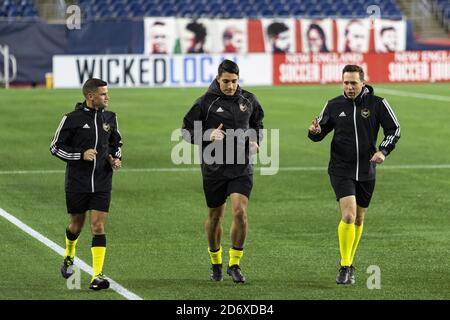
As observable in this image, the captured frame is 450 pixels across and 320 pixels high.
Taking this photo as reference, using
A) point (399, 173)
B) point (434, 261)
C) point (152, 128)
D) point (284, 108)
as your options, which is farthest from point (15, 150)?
point (434, 261)

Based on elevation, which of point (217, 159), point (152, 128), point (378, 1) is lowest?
point (217, 159)

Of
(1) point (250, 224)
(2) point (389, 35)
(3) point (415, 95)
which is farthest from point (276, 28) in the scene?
(1) point (250, 224)

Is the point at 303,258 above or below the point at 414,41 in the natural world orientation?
below

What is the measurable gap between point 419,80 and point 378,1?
5.95 m

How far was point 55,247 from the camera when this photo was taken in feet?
47.0

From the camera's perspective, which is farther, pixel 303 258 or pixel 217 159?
pixel 303 258

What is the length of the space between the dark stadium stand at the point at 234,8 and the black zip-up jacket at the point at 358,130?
33502 millimetres

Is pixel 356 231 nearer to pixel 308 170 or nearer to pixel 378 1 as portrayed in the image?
pixel 308 170

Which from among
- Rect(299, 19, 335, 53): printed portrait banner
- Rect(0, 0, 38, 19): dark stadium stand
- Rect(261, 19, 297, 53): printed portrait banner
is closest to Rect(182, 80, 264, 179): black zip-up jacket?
Rect(261, 19, 297, 53): printed portrait banner

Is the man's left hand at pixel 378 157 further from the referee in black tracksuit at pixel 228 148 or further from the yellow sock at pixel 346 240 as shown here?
the referee in black tracksuit at pixel 228 148

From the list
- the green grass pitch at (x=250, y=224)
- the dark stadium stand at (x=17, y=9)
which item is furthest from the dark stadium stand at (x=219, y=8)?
the green grass pitch at (x=250, y=224)

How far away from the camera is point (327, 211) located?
17.6 metres

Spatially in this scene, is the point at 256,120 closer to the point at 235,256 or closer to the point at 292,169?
the point at 235,256

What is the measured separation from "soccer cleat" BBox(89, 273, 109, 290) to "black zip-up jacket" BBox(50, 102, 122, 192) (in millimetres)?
855
